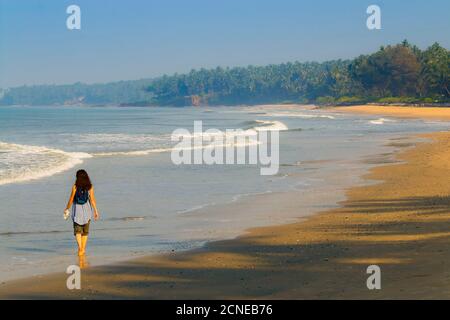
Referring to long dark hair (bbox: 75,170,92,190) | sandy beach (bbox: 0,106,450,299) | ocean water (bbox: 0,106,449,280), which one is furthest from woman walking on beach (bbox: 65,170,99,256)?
sandy beach (bbox: 0,106,450,299)

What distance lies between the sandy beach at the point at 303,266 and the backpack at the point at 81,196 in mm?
1239

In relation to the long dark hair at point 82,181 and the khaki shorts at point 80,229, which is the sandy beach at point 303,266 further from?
the long dark hair at point 82,181

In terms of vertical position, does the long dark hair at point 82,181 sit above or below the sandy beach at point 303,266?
above

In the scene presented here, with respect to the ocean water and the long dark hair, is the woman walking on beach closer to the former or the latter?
the long dark hair

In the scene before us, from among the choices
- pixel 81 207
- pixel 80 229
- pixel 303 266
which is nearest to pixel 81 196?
pixel 81 207

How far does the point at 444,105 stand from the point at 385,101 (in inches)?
1129

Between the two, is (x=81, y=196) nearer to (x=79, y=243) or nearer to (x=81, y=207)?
(x=81, y=207)

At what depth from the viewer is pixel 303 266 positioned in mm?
10047

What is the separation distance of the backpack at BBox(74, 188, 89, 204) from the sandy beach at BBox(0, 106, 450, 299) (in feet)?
4.07

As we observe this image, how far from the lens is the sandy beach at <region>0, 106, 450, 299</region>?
8.52m

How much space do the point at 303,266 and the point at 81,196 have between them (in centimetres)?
377

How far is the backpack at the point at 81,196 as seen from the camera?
11.6 m

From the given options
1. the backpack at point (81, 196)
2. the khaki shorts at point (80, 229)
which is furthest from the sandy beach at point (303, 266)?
the backpack at point (81, 196)

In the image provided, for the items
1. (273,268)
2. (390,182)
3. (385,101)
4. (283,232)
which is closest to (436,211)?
(283,232)
